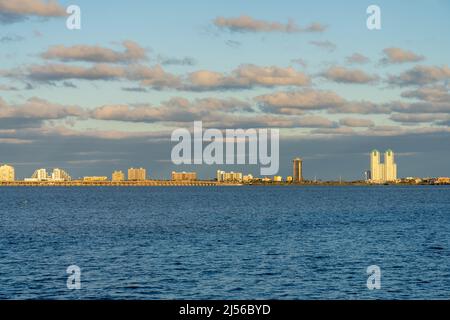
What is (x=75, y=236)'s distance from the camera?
269ft

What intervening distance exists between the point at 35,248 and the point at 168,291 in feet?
102

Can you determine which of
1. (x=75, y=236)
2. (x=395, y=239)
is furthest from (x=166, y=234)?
(x=395, y=239)

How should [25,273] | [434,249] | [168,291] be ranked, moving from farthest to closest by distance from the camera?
[434,249], [25,273], [168,291]
